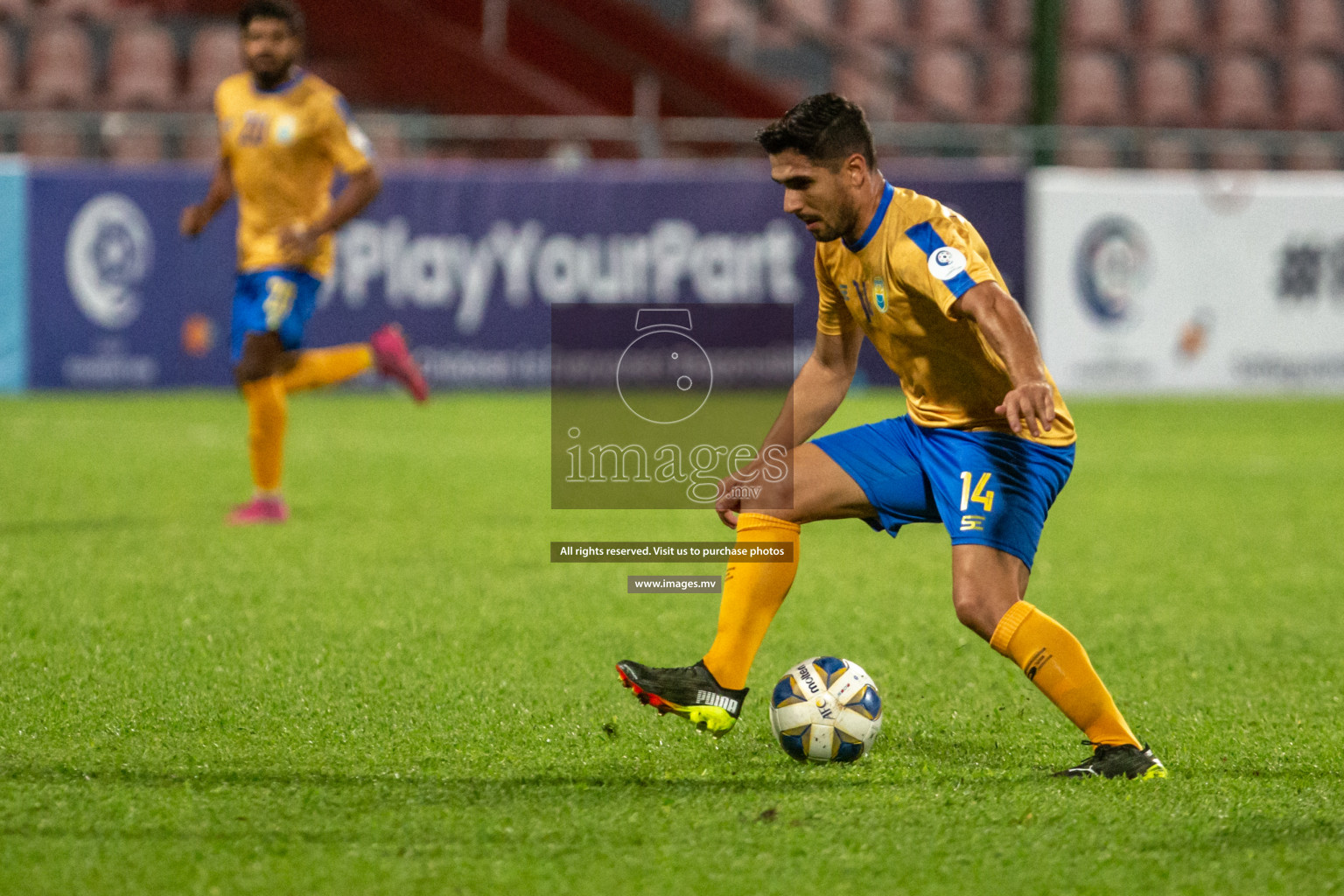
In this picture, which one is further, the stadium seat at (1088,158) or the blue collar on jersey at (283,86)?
the stadium seat at (1088,158)

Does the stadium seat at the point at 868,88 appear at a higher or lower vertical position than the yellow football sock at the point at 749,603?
higher

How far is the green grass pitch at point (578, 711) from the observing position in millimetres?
2861

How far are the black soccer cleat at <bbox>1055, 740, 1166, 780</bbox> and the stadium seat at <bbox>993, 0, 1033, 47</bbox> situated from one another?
18.6 m

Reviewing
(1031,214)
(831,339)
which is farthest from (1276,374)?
(831,339)

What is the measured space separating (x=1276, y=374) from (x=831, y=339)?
40.9 feet

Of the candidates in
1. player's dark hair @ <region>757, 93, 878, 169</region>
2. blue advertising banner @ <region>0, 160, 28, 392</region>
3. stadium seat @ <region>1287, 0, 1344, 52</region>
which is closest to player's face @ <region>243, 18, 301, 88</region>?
player's dark hair @ <region>757, 93, 878, 169</region>

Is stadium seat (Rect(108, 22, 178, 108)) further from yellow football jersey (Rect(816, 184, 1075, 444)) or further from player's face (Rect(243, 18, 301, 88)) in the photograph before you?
yellow football jersey (Rect(816, 184, 1075, 444))

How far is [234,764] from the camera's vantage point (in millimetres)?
3443

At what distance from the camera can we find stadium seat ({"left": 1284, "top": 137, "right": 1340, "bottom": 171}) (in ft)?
52.1

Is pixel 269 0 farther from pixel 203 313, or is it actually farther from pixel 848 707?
pixel 203 313

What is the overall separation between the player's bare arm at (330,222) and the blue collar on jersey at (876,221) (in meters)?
3.66

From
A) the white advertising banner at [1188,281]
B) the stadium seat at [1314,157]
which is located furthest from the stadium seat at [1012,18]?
the white advertising banner at [1188,281]

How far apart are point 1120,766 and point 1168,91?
18.9 m

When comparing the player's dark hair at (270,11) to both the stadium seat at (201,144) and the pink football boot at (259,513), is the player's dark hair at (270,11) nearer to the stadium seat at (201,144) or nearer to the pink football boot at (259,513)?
the pink football boot at (259,513)
